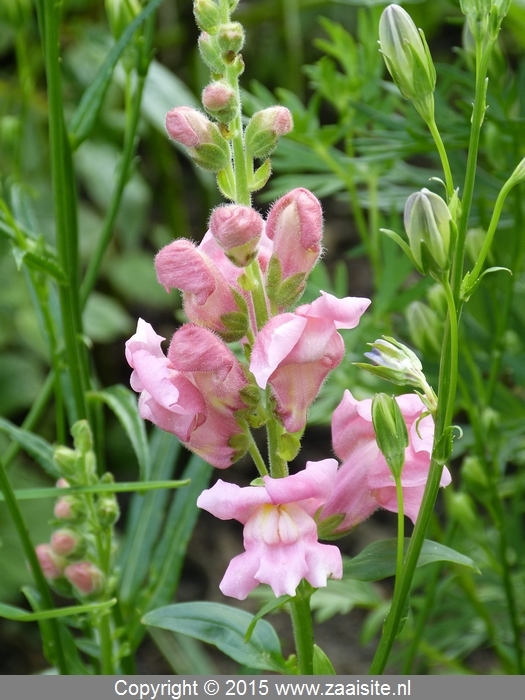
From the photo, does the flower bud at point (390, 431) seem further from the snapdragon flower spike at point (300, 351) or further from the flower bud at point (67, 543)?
the flower bud at point (67, 543)

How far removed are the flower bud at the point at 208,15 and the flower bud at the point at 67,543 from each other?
0.31 metres

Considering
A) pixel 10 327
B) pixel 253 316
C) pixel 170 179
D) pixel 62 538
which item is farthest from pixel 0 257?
pixel 253 316

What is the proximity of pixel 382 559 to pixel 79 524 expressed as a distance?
0.20 m

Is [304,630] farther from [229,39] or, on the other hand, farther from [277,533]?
[229,39]

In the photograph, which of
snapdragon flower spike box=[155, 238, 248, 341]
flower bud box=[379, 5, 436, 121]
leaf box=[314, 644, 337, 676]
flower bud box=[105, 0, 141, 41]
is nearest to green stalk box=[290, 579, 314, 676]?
leaf box=[314, 644, 337, 676]

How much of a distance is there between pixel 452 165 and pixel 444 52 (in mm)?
800

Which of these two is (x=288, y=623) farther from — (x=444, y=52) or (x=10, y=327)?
(x=444, y=52)

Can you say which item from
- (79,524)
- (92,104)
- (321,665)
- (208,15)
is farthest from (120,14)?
(321,665)

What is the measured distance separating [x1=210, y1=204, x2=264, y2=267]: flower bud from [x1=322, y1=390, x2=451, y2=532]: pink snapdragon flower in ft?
0.32

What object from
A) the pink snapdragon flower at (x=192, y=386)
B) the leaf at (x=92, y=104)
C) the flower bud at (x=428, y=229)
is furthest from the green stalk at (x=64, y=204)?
the flower bud at (x=428, y=229)

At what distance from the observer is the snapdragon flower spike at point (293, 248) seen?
402 mm

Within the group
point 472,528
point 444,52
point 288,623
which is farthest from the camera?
point 444,52

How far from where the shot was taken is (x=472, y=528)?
0.66m

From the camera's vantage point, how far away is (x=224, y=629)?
458mm
